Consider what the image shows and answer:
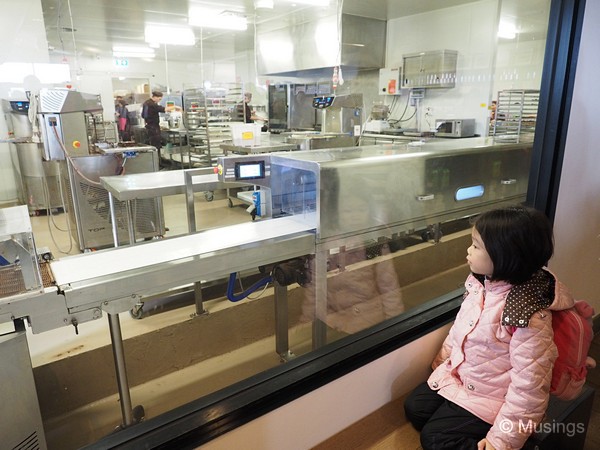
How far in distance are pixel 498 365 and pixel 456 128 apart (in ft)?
12.1

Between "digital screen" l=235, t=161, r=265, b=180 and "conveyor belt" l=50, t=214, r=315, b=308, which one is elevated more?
"digital screen" l=235, t=161, r=265, b=180

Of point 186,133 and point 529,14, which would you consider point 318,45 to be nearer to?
point 186,133

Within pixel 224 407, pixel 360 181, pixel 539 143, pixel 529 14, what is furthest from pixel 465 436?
pixel 529 14

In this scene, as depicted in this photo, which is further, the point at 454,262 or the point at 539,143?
the point at 454,262

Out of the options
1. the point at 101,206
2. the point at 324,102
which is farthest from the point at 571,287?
the point at 101,206

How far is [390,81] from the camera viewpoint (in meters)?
5.34

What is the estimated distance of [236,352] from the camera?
2316mm

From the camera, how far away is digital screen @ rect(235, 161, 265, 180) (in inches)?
69.0

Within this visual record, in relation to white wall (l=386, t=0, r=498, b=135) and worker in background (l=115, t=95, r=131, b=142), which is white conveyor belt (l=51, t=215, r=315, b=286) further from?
worker in background (l=115, t=95, r=131, b=142)

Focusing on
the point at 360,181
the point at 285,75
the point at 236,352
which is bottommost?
the point at 236,352

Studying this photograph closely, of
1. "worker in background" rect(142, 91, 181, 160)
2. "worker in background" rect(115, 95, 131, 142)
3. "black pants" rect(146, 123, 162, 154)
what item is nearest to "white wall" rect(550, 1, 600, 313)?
"worker in background" rect(142, 91, 181, 160)

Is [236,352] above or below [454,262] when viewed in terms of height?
below

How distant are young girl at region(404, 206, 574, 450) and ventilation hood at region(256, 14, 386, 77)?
4503 mm

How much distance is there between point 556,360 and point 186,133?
562 centimetres
